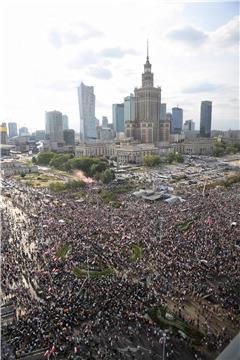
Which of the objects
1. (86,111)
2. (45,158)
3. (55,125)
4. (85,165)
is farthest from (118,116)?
(85,165)

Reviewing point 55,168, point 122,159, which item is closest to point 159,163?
point 122,159

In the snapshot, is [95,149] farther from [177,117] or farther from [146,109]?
[177,117]

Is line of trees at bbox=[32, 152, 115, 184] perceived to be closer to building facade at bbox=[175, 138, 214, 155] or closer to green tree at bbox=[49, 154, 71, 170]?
green tree at bbox=[49, 154, 71, 170]

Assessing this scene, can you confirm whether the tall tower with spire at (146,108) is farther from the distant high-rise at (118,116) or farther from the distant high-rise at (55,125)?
the distant high-rise at (118,116)

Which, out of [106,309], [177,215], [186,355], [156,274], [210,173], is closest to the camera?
[186,355]

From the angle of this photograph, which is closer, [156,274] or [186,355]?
[186,355]

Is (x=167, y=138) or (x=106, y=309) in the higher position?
(x=167, y=138)

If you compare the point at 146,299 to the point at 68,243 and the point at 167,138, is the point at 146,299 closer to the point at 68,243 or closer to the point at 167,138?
the point at 68,243
